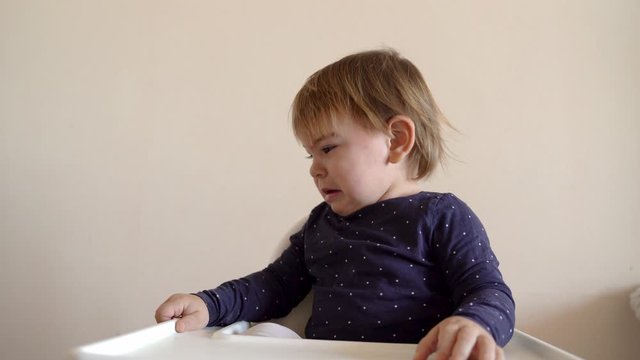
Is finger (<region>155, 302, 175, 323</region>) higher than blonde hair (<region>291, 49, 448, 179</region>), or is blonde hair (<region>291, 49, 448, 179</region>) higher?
blonde hair (<region>291, 49, 448, 179</region>)

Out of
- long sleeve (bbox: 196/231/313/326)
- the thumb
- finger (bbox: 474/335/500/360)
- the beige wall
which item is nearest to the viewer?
finger (bbox: 474/335/500/360)

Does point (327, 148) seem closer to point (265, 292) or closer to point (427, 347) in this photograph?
point (265, 292)

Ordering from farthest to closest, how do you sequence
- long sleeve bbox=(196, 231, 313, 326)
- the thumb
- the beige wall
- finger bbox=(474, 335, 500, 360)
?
the beige wall < long sleeve bbox=(196, 231, 313, 326) < the thumb < finger bbox=(474, 335, 500, 360)

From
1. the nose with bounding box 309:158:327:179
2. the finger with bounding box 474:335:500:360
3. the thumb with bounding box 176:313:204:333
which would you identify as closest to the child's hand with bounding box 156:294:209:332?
the thumb with bounding box 176:313:204:333

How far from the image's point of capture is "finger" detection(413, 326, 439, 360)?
1.53 ft

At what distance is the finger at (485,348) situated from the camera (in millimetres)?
442

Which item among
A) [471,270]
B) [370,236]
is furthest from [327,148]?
[471,270]

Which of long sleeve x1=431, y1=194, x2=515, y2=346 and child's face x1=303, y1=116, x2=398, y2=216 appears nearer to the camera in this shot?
long sleeve x1=431, y1=194, x2=515, y2=346

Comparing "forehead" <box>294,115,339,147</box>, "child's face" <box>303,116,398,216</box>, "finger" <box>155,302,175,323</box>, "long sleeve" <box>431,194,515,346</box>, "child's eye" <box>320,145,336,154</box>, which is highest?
"forehead" <box>294,115,339,147</box>

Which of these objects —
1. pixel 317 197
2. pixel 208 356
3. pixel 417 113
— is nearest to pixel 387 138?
pixel 417 113

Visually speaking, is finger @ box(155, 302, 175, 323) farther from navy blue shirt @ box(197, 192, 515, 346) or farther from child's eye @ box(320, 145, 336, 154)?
child's eye @ box(320, 145, 336, 154)

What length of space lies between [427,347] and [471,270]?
7.2 inches

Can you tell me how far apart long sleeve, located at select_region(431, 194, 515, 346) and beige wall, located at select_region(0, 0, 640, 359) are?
508 millimetres

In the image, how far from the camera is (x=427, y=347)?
0.47 meters
